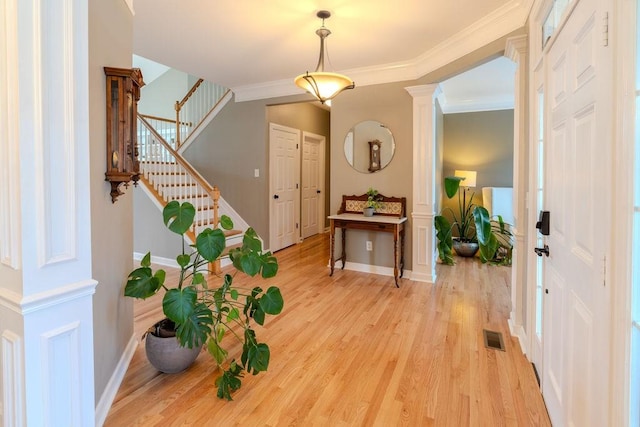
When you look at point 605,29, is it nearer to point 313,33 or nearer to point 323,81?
point 323,81

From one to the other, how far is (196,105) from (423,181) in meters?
4.39

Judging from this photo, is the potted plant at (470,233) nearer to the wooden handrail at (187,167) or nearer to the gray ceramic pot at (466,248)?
the gray ceramic pot at (466,248)

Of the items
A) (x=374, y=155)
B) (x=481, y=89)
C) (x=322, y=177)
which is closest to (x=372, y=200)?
(x=374, y=155)

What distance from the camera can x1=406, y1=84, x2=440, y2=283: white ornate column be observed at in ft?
13.3

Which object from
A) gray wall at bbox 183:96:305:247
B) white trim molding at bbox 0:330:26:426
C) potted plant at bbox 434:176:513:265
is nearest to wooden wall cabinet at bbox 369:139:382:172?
potted plant at bbox 434:176:513:265

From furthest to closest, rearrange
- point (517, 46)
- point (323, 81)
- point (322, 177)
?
point (322, 177) → point (323, 81) → point (517, 46)

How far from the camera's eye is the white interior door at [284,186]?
18.3 ft

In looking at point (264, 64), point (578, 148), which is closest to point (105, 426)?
point (578, 148)

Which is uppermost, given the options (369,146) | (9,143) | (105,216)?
(369,146)

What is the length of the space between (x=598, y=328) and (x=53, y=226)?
1945 mm

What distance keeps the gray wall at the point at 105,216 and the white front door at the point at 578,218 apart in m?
2.08

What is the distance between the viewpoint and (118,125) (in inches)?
73.2

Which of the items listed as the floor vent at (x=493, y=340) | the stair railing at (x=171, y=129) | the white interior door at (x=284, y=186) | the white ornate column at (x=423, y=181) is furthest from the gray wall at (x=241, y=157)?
the floor vent at (x=493, y=340)

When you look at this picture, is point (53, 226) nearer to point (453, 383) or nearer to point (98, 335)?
point (98, 335)
